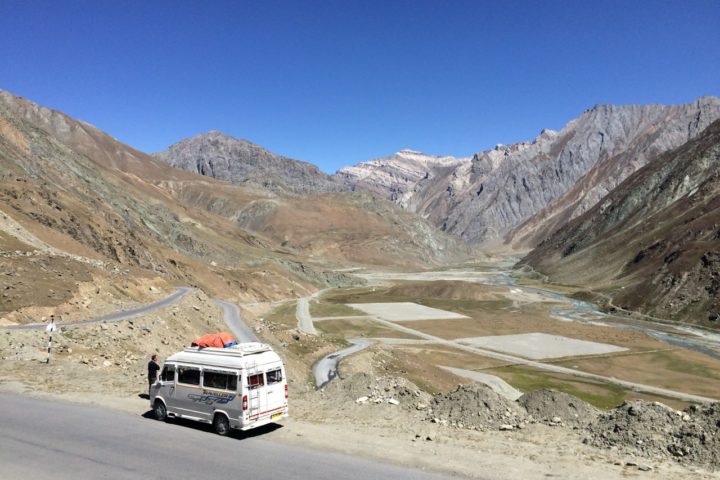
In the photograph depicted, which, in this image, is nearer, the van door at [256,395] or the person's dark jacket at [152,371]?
the van door at [256,395]

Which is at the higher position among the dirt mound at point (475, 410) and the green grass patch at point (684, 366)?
the dirt mound at point (475, 410)

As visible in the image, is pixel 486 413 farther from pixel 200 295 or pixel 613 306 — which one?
pixel 613 306

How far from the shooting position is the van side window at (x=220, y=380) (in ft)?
63.8

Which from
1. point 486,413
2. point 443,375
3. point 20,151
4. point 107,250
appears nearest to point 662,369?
point 443,375

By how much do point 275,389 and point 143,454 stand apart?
5164 mm

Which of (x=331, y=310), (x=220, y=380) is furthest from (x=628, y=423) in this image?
(x=331, y=310)

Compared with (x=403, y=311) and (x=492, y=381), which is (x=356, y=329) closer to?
(x=403, y=311)

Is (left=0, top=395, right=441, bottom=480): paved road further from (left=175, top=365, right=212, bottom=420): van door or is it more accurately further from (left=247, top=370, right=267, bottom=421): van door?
(left=247, top=370, right=267, bottom=421): van door

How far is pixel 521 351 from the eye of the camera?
7625 cm

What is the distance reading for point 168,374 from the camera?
69.9 ft

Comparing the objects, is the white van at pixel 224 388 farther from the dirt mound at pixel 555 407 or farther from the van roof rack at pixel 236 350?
the dirt mound at pixel 555 407

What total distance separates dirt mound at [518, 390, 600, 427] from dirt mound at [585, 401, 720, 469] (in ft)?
18.9

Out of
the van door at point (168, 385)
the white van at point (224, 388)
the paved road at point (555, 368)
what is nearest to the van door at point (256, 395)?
the white van at point (224, 388)

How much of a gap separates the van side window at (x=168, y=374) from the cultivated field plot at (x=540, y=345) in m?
60.2
